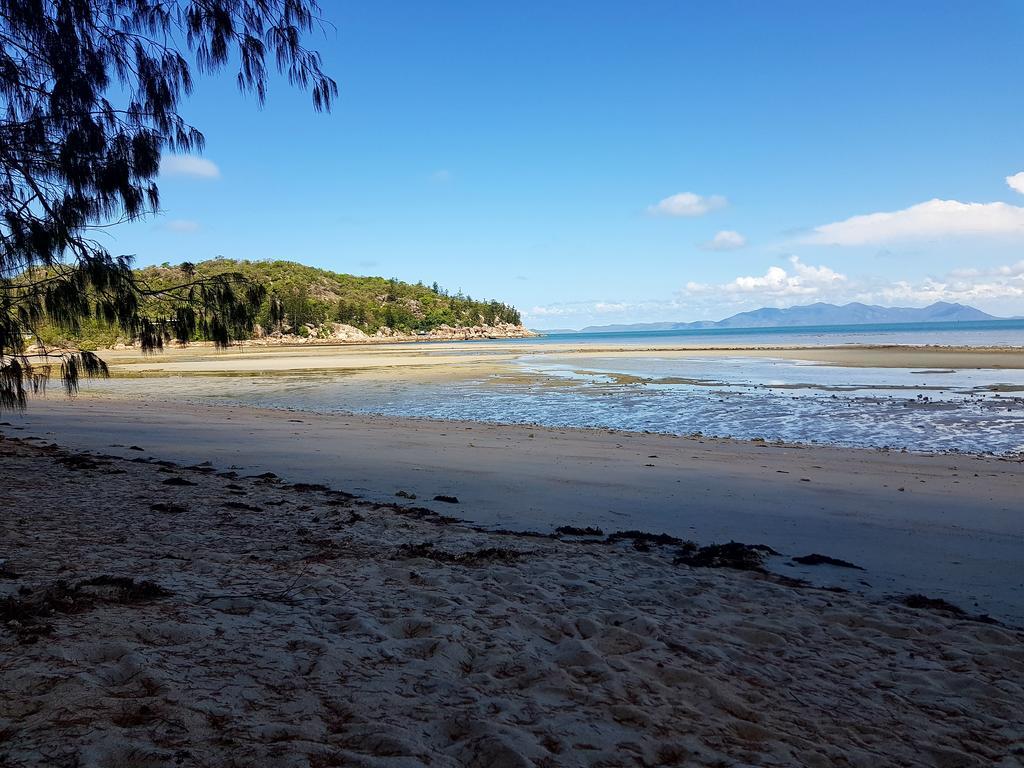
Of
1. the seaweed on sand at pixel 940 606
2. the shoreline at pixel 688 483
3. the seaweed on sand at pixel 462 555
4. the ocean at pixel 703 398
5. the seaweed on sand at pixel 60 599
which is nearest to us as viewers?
the seaweed on sand at pixel 60 599

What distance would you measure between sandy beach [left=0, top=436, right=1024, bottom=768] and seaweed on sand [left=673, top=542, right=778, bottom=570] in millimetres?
179

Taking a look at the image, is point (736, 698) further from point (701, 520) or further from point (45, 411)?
point (45, 411)

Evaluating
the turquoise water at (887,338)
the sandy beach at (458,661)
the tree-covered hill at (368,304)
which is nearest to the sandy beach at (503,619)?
the sandy beach at (458,661)

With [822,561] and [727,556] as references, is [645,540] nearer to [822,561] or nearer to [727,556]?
[727,556]

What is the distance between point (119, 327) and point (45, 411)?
1417 cm

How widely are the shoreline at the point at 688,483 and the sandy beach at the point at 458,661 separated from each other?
3.97 ft

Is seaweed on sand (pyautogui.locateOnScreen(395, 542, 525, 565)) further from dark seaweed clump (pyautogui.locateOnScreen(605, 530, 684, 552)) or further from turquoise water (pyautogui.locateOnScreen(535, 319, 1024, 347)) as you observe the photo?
turquoise water (pyautogui.locateOnScreen(535, 319, 1024, 347))

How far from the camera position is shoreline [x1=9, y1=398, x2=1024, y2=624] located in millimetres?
5789

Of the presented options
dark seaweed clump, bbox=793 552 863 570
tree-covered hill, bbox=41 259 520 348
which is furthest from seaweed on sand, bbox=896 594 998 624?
tree-covered hill, bbox=41 259 520 348

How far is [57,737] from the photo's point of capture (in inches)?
95.3

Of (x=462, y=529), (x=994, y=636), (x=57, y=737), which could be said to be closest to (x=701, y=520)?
(x=462, y=529)

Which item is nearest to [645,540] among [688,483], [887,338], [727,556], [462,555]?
[727,556]

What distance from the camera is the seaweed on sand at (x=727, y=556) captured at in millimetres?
5414

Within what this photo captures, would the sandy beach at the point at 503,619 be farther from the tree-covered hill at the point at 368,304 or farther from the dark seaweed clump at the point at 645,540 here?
the tree-covered hill at the point at 368,304
